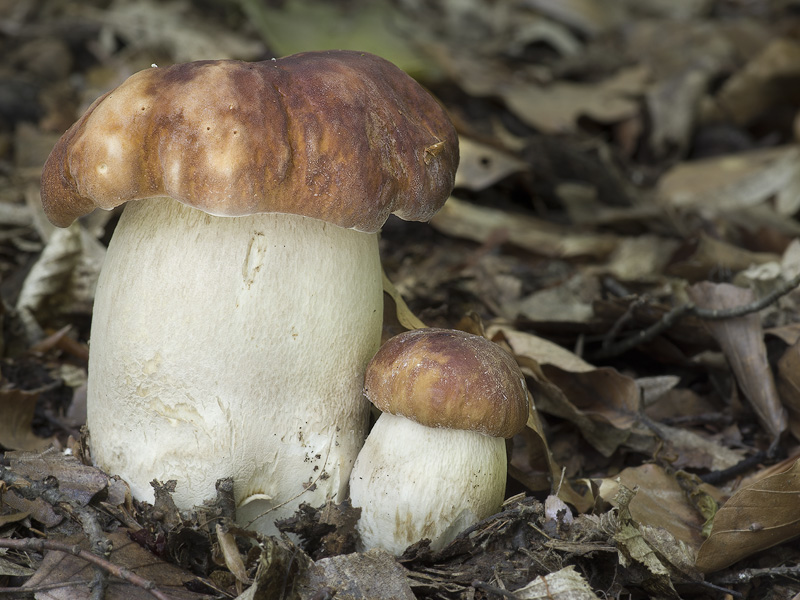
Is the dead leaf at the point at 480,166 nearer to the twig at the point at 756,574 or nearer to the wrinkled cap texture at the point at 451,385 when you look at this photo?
the wrinkled cap texture at the point at 451,385

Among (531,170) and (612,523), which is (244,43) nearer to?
(531,170)

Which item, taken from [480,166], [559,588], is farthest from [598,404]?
[480,166]

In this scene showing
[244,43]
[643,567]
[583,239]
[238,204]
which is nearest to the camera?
[238,204]

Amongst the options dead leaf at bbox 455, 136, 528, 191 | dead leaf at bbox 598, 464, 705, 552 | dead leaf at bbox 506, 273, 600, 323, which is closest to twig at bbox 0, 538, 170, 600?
dead leaf at bbox 598, 464, 705, 552

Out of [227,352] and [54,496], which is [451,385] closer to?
[227,352]

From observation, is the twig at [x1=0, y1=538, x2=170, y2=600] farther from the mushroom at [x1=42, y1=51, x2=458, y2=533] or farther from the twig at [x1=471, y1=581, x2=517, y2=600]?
the twig at [x1=471, y1=581, x2=517, y2=600]

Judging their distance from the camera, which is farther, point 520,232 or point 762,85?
point 762,85

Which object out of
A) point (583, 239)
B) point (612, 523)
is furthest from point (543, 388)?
point (583, 239)
